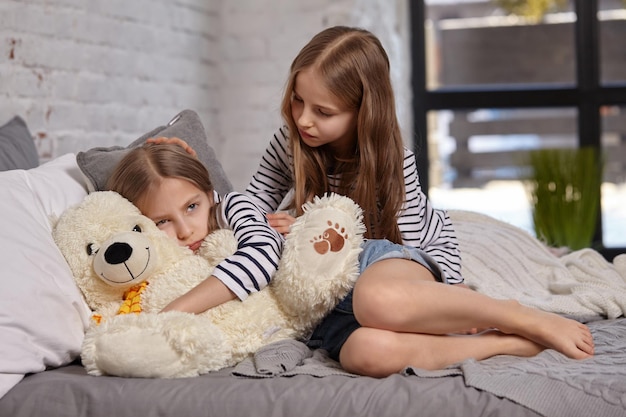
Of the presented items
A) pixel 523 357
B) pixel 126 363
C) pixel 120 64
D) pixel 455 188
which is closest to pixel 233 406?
pixel 126 363

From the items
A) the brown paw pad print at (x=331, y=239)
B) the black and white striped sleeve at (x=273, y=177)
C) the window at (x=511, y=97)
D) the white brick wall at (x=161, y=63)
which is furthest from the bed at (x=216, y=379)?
the window at (x=511, y=97)

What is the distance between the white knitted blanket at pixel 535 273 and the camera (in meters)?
1.92

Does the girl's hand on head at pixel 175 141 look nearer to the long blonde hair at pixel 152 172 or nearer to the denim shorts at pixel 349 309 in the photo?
the long blonde hair at pixel 152 172

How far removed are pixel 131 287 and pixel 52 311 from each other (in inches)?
6.8

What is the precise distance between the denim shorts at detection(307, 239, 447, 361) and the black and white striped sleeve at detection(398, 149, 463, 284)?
0.12m

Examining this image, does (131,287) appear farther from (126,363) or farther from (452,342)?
(452,342)

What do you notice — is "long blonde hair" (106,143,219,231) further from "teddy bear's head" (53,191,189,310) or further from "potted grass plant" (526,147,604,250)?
"potted grass plant" (526,147,604,250)

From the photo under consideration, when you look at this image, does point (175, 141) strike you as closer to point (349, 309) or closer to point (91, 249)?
Result: point (91, 249)

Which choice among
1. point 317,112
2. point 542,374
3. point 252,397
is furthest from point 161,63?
point 542,374

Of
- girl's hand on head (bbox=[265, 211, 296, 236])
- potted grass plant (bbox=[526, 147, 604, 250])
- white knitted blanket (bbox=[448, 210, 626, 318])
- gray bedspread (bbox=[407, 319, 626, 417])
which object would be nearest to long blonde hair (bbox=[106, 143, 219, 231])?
girl's hand on head (bbox=[265, 211, 296, 236])

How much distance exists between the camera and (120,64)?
289cm

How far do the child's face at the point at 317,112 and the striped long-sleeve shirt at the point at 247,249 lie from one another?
0.21m

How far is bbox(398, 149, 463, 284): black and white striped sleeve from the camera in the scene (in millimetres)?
1925

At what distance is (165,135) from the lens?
2109 mm
